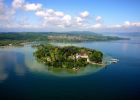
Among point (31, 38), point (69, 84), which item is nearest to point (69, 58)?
point (69, 84)

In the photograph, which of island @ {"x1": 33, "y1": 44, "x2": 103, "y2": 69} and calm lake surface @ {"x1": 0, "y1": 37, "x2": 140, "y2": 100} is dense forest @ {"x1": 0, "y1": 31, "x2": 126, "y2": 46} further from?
calm lake surface @ {"x1": 0, "y1": 37, "x2": 140, "y2": 100}

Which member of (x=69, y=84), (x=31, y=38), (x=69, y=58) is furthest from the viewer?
(x=31, y=38)

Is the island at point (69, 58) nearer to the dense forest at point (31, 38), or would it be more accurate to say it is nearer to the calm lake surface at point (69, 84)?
the calm lake surface at point (69, 84)

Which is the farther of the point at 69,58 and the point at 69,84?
the point at 69,58

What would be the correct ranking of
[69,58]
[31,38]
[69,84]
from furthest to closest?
[31,38]
[69,58]
[69,84]

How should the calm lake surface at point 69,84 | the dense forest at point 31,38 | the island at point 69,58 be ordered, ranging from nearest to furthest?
the calm lake surface at point 69,84 → the island at point 69,58 → the dense forest at point 31,38

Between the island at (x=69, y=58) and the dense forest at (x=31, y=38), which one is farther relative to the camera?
the dense forest at (x=31, y=38)

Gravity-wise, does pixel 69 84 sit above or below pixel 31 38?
below

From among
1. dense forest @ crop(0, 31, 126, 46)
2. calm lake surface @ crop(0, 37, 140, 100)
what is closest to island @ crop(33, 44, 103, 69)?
calm lake surface @ crop(0, 37, 140, 100)

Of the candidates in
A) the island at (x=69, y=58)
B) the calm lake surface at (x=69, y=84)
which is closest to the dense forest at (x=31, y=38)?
the island at (x=69, y=58)

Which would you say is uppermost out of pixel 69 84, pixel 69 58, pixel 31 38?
pixel 31 38

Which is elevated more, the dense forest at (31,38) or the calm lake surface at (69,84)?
the dense forest at (31,38)

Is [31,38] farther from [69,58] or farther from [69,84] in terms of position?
[69,84]
